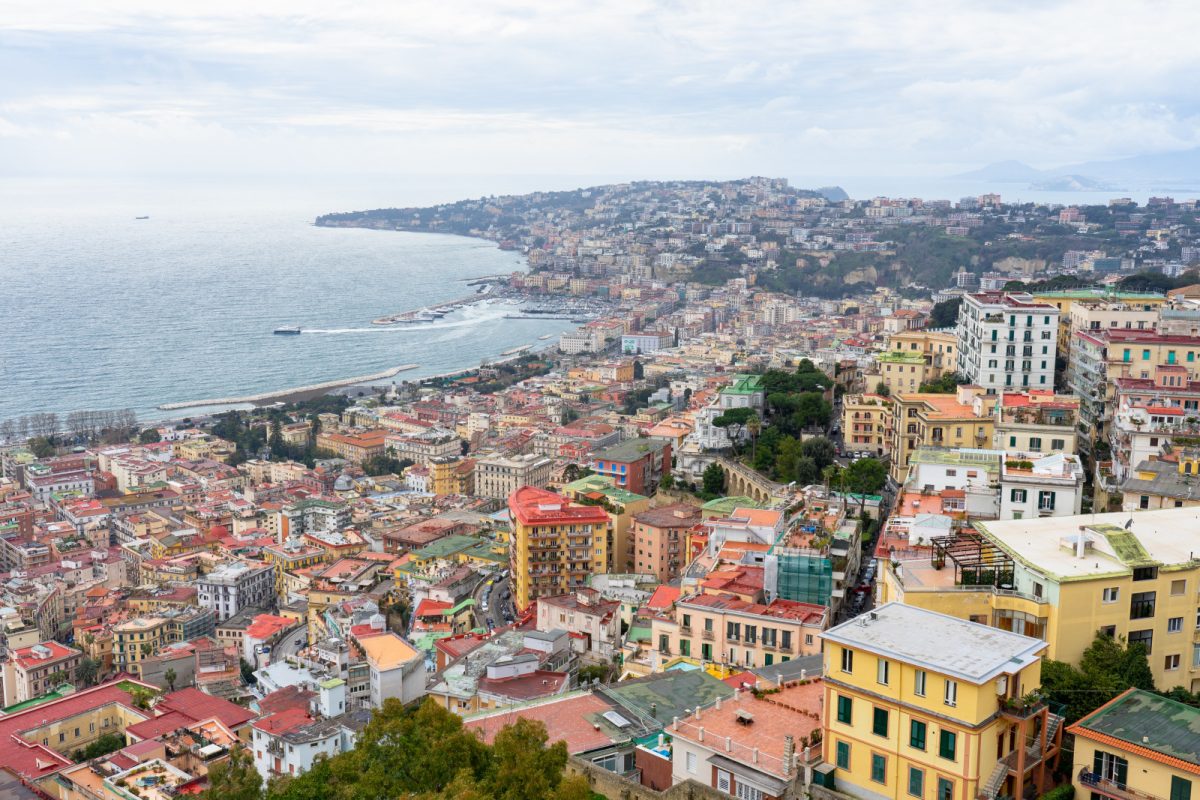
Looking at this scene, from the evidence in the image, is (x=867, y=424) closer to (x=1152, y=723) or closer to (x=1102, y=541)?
(x=1102, y=541)

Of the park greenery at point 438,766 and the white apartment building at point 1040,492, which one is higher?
the white apartment building at point 1040,492

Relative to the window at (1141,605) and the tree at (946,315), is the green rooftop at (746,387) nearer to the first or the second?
the tree at (946,315)

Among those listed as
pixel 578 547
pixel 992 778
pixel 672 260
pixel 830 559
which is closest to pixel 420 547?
pixel 578 547

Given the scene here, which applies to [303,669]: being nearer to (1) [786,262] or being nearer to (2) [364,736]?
(2) [364,736]

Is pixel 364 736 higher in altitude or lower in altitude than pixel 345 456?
higher

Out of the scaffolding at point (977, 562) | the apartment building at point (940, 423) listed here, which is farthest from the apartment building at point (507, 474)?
the scaffolding at point (977, 562)
